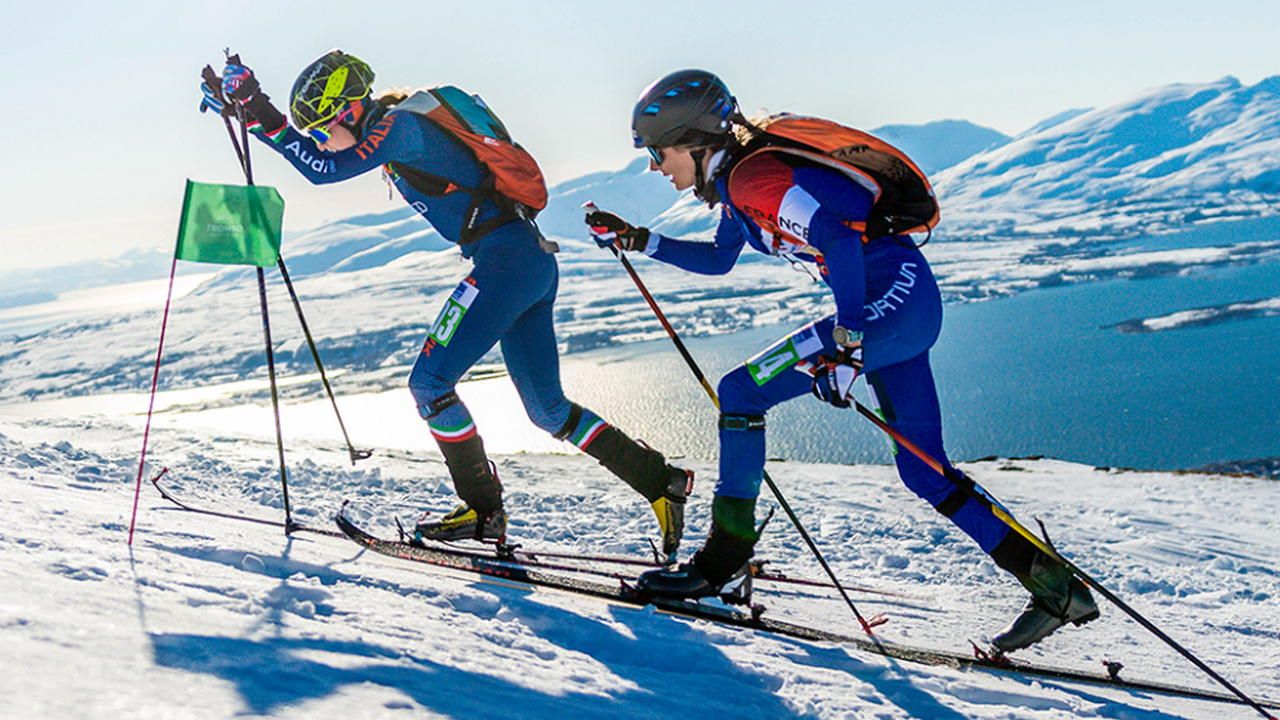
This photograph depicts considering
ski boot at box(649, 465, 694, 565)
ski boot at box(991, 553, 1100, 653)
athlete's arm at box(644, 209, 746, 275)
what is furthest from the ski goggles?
ski boot at box(991, 553, 1100, 653)

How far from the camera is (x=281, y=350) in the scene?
6588cm

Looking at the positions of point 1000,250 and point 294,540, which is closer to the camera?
point 294,540

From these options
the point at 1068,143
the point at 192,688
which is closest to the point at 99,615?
the point at 192,688

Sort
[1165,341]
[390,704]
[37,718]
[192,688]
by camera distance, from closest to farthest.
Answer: [37,718], [192,688], [390,704], [1165,341]

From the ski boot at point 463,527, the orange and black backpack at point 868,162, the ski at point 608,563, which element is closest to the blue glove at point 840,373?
the orange and black backpack at point 868,162

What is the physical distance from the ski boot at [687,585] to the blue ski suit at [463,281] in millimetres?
1189

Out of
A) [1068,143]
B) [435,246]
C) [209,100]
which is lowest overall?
[209,100]

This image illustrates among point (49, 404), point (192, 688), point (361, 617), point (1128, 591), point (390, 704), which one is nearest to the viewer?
point (192, 688)

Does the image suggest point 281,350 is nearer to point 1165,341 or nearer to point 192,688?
point 1165,341

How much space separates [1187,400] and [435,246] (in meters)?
172

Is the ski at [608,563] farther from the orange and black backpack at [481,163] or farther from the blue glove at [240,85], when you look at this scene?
the blue glove at [240,85]

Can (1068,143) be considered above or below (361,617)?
above

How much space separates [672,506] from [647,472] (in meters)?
0.26

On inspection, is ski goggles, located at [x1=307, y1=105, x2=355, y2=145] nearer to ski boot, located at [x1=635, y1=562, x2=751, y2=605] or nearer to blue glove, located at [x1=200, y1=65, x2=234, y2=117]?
blue glove, located at [x1=200, y1=65, x2=234, y2=117]
